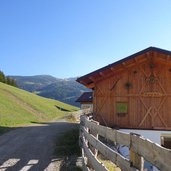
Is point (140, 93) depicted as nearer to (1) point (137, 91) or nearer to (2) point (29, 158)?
(1) point (137, 91)

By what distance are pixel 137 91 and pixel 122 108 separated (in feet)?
5.40

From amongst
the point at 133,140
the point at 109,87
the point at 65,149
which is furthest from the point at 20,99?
the point at 133,140

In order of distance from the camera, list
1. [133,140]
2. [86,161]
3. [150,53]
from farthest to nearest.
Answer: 1. [150,53]
2. [86,161]
3. [133,140]

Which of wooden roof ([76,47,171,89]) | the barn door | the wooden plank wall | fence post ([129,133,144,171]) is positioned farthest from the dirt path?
the barn door

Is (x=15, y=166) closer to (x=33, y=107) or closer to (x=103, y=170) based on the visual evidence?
(x=103, y=170)

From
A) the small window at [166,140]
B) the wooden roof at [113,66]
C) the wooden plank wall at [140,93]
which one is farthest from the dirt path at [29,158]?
the small window at [166,140]

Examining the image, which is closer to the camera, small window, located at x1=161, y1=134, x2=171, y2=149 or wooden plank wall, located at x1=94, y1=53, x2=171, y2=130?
small window, located at x1=161, y1=134, x2=171, y2=149

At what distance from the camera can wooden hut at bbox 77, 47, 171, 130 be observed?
2108cm

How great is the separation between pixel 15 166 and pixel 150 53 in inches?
525

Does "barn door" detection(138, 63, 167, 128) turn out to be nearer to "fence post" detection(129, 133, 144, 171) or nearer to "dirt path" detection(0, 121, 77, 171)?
"dirt path" detection(0, 121, 77, 171)

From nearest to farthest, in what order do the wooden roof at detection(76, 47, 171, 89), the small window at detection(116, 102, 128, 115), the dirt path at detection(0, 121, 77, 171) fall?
the dirt path at detection(0, 121, 77, 171), the wooden roof at detection(76, 47, 171, 89), the small window at detection(116, 102, 128, 115)

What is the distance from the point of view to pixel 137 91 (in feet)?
70.5

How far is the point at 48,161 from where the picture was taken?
12.1m

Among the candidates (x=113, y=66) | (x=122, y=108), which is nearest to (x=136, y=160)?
(x=113, y=66)
